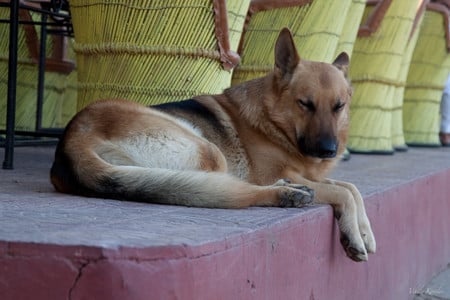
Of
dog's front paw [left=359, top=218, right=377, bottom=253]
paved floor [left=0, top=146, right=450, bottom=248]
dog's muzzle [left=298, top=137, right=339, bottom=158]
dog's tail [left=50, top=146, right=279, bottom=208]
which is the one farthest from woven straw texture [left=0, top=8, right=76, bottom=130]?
dog's front paw [left=359, top=218, right=377, bottom=253]

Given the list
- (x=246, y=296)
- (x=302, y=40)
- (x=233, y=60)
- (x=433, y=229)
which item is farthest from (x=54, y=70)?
(x=246, y=296)

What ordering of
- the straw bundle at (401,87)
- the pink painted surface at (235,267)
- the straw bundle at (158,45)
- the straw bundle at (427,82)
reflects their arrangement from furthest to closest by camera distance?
the straw bundle at (427,82), the straw bundle at (401,87), the straw bundle at (158,45), the pink painted surface at (235,267)

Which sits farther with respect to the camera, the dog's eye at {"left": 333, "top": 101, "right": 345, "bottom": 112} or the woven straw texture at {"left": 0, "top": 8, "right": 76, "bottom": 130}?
the woven straw texture at {"left": 0, "top": 8, "right": 76, "bottom": 130}

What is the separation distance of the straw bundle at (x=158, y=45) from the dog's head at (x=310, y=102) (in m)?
0.51

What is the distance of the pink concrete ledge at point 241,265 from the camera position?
1.75 m

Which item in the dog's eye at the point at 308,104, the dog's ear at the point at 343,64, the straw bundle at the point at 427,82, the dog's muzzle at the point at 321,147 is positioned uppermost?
the dog's ear at the point at 343,64

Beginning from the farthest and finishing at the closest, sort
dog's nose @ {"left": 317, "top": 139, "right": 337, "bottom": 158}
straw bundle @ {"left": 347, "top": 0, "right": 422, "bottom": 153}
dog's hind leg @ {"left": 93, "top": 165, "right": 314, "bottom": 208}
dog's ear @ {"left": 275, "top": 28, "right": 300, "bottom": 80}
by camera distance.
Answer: straw bundle @ {"left": 347, "top": 0, "right": 422, "bottom": 153}, dog's ear @ {"left": 275, "top": 28, "right": 300, "bottom": 80}, dog's nose @ {"left": 317, "top": 139, "right": 337, "bottom": 158}, dog's hind leg @ {"left": 93, "top": 165, "right": 314, "bottom": 208}

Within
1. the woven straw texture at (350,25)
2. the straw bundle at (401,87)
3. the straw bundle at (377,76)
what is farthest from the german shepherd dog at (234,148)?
the straw bundle at (401,87)

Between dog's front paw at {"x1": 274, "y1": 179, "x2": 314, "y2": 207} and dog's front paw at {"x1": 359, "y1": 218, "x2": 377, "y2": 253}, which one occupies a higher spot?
dog's front paw at {"x1": 274, "y1": 179, "x2": 314, "y2": 207}

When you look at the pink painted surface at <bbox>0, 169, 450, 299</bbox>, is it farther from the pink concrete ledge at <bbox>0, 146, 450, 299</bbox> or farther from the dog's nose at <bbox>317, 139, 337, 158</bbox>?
the dog's nose at <bbox>317, 139, 337, 158</bbox>

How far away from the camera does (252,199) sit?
2797 millimetres

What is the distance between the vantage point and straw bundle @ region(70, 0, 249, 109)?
13.3 ft

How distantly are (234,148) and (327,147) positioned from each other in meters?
0.39

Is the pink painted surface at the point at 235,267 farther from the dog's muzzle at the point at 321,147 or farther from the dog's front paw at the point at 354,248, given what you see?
the dog's muzzle at the point at 321,147
